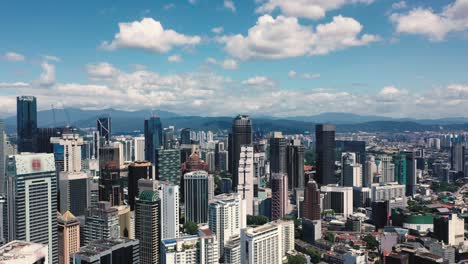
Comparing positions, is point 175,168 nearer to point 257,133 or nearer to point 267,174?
point 267,174

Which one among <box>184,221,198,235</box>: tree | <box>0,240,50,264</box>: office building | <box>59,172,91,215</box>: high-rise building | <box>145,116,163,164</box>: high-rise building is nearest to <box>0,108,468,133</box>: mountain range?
<box>145,116,163,164</box>: high-rise building

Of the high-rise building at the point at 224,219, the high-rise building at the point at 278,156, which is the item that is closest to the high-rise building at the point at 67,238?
the high-rise building at the point at 224,219

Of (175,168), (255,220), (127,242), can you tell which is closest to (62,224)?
(127,242)

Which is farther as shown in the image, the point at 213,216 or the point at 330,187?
the point at 330,187

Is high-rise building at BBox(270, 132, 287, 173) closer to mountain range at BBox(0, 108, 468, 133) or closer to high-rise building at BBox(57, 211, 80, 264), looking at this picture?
high-rise building at BBox(57, 211, 80, 264)

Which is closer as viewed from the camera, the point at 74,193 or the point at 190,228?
the point at 190,228

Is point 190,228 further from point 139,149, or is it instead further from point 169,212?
point 139,149

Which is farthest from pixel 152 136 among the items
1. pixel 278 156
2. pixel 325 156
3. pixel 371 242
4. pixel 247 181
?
pixel 371 242
